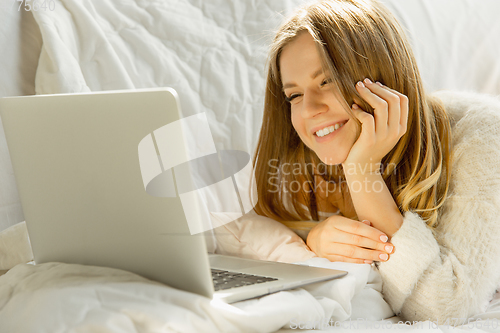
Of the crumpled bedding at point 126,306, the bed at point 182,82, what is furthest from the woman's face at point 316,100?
the crumpled bedding at point 126,306

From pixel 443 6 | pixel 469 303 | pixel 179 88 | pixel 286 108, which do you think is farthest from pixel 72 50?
pixel 443 6

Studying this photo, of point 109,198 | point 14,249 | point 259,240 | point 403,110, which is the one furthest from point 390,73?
point 14,249

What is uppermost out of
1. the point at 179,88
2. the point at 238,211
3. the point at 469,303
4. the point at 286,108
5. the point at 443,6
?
the point at 443,6

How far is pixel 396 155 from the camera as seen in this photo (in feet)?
3.35

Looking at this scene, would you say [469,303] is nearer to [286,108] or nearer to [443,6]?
[286,108]

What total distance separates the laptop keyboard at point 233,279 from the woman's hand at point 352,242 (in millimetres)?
245

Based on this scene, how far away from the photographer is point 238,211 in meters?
1.30

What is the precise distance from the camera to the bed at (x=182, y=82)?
570 millimetres

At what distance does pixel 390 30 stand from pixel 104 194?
702 millimetres

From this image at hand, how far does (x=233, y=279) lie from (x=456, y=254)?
0.45 metres

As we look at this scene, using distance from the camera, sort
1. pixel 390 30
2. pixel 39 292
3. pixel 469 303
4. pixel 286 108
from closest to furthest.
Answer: pixel 39 292 < pixel 469 303 < pixel 390 30 < pixel 286 108

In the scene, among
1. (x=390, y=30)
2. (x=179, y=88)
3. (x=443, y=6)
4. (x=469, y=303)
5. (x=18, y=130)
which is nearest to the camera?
(x=18, y=130)

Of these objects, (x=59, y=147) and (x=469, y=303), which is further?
(x=469, y=303)

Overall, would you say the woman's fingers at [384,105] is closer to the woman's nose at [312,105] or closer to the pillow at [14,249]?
the woman's nose at [312,105]
